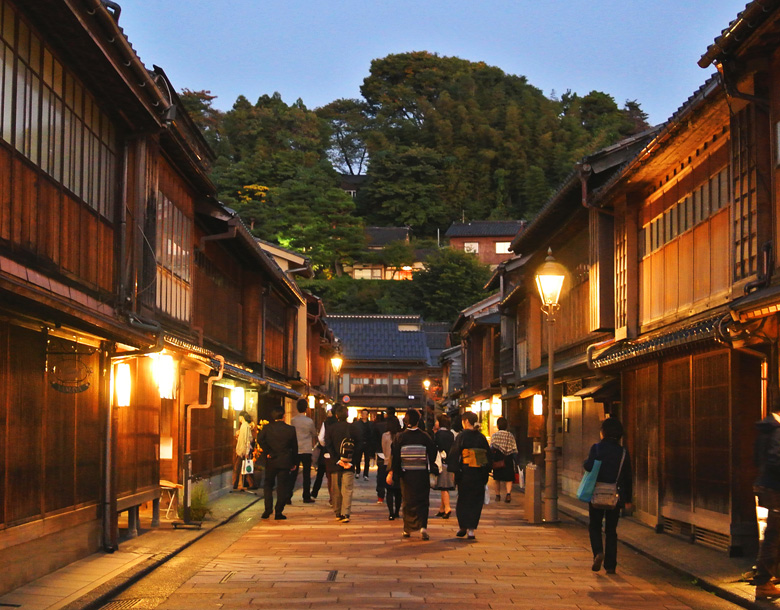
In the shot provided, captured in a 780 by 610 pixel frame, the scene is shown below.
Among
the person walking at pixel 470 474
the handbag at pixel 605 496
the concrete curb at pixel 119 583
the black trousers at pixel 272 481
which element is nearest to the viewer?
the concrete curb at pixel 119 583

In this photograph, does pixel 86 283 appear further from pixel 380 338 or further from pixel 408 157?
pixel 408 157

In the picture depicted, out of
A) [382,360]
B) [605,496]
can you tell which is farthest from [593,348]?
[382,360]

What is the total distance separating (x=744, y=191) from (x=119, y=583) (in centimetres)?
852

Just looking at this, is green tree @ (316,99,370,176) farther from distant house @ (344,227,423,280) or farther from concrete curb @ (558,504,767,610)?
concrete curb @ (558,504,767,610)

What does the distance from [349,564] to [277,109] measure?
83.3 meters

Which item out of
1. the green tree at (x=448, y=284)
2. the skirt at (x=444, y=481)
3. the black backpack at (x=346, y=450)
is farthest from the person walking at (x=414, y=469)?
the green tree at (x=448, y=284)

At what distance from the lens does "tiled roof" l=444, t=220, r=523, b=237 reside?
90.1 metres

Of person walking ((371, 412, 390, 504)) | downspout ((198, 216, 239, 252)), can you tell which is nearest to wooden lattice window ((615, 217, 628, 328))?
person walking ((371, 412, 390, 504))

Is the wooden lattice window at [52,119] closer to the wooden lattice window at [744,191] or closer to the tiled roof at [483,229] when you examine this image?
the wooden lattice window at [744,191]

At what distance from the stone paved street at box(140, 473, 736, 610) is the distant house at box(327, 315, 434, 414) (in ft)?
190

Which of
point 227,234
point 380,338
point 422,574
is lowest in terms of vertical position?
point 422,574

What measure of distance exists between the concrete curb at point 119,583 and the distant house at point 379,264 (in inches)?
2828

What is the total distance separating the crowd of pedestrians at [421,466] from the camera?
38.4ft

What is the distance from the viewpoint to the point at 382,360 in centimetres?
7556
